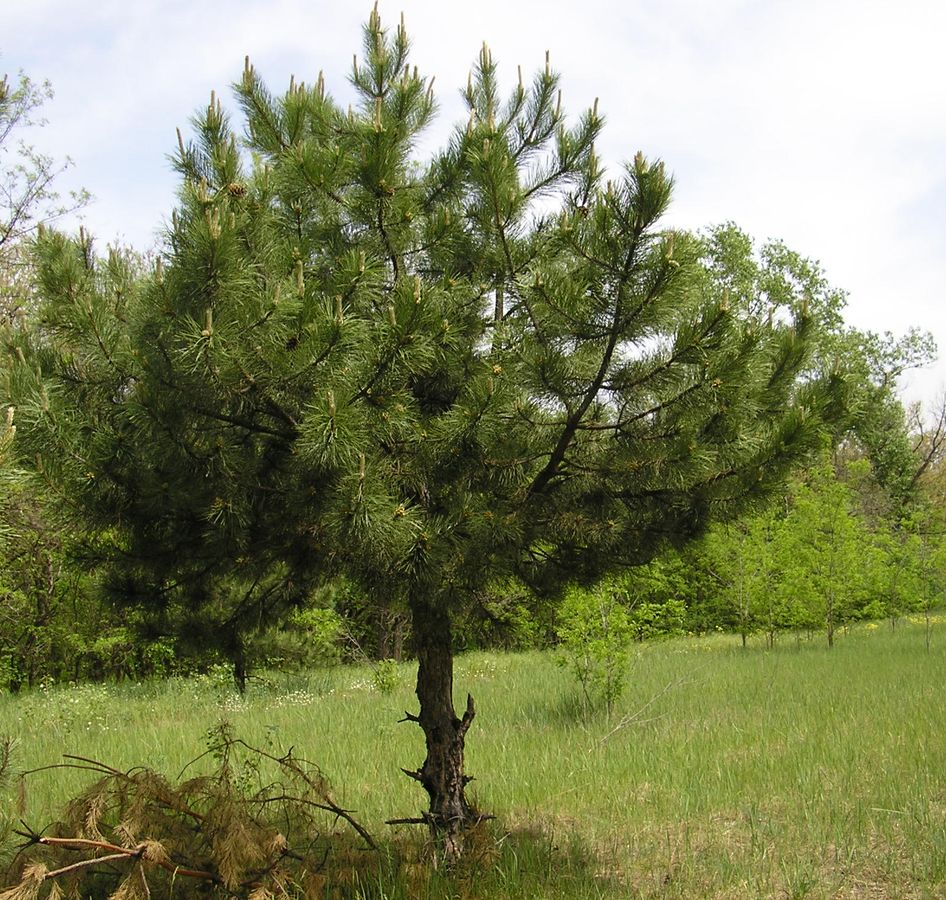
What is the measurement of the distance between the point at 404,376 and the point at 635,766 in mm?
4534

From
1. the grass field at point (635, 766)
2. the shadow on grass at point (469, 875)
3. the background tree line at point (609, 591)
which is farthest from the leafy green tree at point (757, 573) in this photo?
the shadow on grass at point (469, 875)

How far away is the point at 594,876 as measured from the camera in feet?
14.8

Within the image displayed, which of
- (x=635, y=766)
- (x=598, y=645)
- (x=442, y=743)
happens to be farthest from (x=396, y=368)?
(x=598, y=645)

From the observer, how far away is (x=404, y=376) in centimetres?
342

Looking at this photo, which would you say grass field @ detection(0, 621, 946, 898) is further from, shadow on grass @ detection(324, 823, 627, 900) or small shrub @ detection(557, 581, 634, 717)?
small shrub @ detection(557, 581, 634, 717)

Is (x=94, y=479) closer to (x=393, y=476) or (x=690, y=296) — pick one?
(x=393, y=476)

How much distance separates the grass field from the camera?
15.0 feet

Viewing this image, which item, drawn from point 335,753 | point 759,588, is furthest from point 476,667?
point 335,753

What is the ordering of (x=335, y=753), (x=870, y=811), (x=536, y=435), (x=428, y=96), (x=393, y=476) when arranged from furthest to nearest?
(x=335, y=753)
(x=870, y=811)
(x=428, y=96)
(x=536, y=435)
(x=393, y=476)

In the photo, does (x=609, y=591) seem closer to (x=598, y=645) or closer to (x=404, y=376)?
(x=598, y=645)

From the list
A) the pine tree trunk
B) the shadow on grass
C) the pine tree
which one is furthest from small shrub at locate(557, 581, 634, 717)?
the pine tree

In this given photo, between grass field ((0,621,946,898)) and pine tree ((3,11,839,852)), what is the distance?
0.96 m

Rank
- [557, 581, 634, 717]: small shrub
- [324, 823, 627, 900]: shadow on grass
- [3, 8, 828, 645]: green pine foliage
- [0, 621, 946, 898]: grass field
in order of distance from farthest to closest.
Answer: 1. [557, 581, 634, 717]: small shrub
2. [0, 621, 946, 898]: grass field
3. [324, 823, 627, 900]: shadow on grass
4. [3, 8, 828, 645]: green pine foliage

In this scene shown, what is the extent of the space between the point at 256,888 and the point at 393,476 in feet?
5.93
